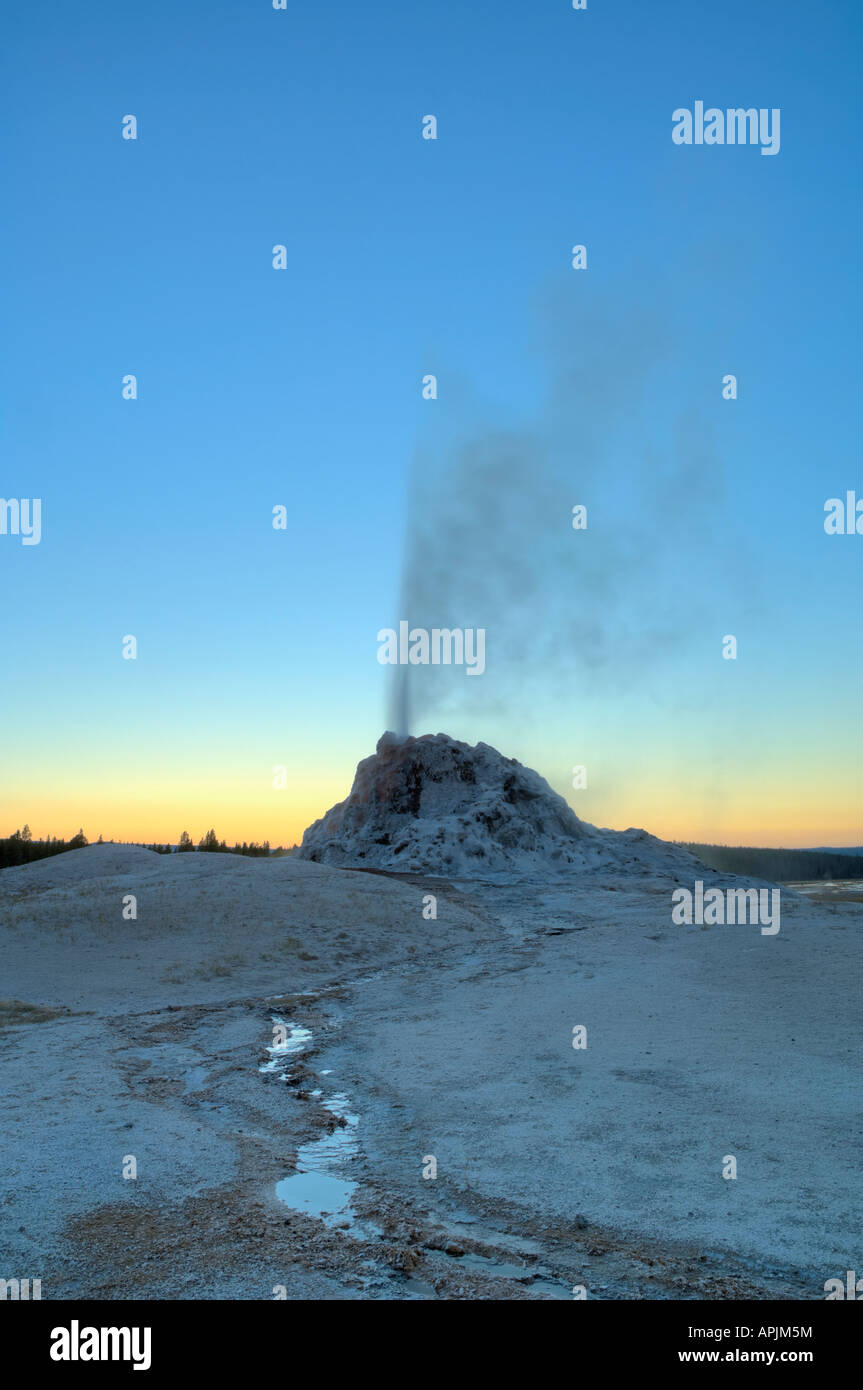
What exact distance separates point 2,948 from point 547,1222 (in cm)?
1707

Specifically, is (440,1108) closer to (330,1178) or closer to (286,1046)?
(330,1178)

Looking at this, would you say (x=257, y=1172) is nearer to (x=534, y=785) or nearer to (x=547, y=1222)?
(x=547, y=1222)

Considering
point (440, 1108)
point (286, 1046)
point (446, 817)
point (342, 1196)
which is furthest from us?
point (446, 817)

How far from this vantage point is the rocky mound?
3444 centimetres

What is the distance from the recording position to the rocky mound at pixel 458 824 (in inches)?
1356

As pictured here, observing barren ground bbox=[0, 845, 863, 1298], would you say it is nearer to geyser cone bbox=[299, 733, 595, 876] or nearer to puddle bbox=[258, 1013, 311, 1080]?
puddle bbox=[258, 1013, 311, 1080]

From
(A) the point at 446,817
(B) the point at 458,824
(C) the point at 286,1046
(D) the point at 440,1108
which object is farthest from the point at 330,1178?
(A) the point at 446,817

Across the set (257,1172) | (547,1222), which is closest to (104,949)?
(257,1172)

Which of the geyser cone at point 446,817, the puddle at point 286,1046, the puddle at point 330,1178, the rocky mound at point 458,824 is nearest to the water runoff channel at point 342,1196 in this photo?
the puddle at point 330,1178

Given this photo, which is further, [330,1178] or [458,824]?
[458,824]

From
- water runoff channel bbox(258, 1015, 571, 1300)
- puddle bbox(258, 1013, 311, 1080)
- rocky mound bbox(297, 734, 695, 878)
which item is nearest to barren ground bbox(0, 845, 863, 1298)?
water runoff channel bbox(258, 1015, 571, 1300)

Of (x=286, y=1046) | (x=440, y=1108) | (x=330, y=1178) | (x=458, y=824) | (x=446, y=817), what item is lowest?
(x=286, y=1046)

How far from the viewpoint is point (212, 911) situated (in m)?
21.8

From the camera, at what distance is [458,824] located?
119 feet
